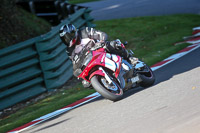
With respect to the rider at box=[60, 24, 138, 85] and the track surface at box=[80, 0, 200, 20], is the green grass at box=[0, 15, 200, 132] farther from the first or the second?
the rider at box=[60, 24, 138, 85]

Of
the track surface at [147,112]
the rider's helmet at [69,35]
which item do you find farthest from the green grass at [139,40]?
the rider's helmet at [69,35]

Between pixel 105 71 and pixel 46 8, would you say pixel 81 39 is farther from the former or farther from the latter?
pixel 46 8

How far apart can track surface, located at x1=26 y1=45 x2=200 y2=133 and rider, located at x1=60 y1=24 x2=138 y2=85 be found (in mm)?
957

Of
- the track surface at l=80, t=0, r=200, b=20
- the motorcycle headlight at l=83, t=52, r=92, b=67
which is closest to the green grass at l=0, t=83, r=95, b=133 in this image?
the motorcycle headlight at l=83, t=52, r=92, b=67

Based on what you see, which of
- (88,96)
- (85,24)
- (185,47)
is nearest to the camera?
(88,96)

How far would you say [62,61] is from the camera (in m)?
10.8

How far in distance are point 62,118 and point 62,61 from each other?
3885mm

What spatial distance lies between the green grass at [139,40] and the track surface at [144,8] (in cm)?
124

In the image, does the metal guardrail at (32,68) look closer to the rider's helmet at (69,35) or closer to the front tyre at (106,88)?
the rider's helmet at (69,35)

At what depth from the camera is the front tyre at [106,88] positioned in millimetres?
6914

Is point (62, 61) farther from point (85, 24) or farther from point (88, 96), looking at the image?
point (85, 24)

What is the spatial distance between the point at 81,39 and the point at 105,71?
83 centimetres

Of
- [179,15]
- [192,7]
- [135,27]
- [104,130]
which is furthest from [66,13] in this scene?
[104,130]

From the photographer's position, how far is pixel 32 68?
10000 millimetres
